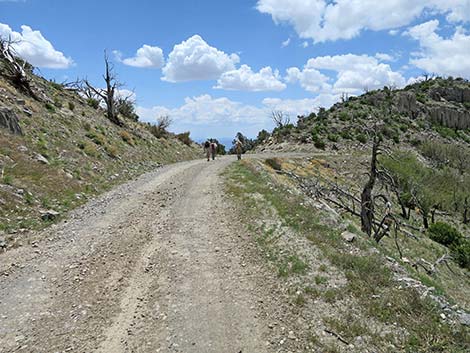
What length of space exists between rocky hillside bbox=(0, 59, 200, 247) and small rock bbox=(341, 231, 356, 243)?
8279mm

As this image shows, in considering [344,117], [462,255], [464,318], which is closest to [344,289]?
[464,318]

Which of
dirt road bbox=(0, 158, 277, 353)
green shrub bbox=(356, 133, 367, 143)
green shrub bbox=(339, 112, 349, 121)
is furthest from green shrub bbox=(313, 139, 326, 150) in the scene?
dirt road bbox=(0, 158, 277, 353)

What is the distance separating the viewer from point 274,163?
26.8 m

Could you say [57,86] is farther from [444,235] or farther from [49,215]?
[444,235]

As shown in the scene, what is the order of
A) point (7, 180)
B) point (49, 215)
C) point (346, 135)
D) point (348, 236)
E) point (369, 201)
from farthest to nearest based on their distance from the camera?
point (346, 135), point (369, 201), point (7, 180), point (49, 215), point (348, 236)

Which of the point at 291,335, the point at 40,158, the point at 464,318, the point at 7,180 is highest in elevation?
the point at 40,158

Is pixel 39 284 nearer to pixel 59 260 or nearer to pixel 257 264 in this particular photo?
pixel 59 260

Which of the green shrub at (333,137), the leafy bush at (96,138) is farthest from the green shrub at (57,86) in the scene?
the green shrub at (333,137)

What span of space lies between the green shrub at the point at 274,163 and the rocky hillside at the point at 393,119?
13556 mm

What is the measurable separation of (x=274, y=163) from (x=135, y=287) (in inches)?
797

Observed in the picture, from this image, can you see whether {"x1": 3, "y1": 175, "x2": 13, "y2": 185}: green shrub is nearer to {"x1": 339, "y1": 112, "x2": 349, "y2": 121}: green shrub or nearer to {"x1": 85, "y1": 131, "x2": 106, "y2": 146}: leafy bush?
{"x1": 85, "y1": 131, "x2": 106, "y2": 146}: leafy bush

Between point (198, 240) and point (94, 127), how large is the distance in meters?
19.6

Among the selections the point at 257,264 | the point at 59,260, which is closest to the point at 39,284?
the point at 59,260

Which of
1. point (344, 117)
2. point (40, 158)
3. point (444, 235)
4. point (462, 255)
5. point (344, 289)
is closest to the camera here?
point (344, 289)
